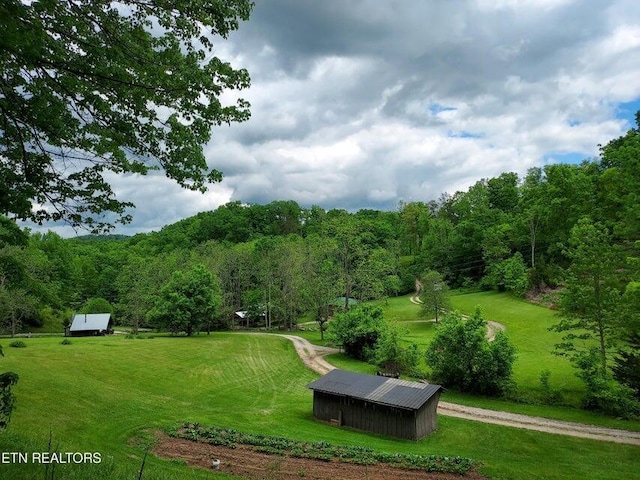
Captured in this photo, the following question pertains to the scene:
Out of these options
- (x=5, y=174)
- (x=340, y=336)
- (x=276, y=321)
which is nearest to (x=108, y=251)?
(x=276, y=321)

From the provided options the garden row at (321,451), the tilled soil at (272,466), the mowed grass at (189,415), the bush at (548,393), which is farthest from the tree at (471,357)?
the tilled soil at (272,466)

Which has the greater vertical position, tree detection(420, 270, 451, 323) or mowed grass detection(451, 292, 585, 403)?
tree detection(420, 270, 451, 323)

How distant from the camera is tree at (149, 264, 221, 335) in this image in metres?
52.5

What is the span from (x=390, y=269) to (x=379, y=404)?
4904 cm

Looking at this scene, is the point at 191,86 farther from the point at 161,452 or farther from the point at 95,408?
the point at 95,408

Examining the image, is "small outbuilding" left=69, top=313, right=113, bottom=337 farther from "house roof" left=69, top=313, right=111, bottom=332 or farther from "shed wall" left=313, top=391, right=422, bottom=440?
"shed wall" left=313, top=391, right=422, bottom=440

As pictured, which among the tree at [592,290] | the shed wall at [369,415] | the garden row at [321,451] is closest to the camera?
the garden row at [321,451]

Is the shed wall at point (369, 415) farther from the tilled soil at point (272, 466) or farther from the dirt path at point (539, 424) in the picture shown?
the tilled soil at point (272, 466)

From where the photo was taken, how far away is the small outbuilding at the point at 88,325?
56.4 meters

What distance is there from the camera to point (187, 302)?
5231cm

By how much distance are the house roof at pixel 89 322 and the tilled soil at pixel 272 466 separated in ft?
155

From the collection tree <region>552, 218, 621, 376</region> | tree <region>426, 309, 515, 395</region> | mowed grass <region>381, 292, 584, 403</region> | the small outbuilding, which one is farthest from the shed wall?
the small outbuilding

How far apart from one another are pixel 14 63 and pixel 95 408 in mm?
18987

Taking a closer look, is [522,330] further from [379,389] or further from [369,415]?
[369,415]
